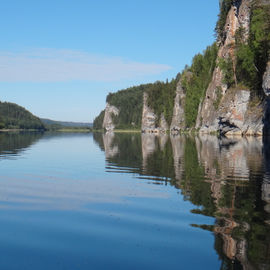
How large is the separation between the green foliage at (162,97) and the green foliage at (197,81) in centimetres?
2611

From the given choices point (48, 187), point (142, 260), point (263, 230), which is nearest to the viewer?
point (142, 260)

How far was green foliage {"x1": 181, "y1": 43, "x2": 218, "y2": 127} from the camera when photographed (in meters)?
119

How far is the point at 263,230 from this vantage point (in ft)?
29.5

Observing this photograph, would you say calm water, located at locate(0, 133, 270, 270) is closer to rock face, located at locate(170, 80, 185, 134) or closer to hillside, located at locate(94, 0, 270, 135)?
hillside, located at locate(94, 0, 270, 135)

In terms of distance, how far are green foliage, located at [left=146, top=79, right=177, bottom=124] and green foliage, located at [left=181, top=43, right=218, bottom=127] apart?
26106mm

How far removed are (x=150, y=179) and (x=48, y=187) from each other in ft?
17.6

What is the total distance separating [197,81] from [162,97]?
186 feet

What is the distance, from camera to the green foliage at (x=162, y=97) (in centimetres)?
16288

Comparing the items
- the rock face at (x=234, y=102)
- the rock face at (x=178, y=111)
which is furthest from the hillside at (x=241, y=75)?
the rock face at (x=178, y=111)

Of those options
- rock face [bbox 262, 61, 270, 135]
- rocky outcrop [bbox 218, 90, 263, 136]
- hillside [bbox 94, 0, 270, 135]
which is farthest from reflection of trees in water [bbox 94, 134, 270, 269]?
rocky outcrop [bbox 218, 90, 263, 136]

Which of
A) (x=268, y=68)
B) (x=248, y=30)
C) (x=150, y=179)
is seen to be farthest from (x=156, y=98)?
(x=150, y=179)

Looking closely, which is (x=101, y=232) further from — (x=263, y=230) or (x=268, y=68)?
(x=268, y=68)

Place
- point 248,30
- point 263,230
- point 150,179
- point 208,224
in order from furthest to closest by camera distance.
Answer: point 248,30 < point 150,179 < point 208,224 < point 263,230

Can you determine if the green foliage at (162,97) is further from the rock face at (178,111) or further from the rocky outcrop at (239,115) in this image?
the rocky outcrop at (239,115)
